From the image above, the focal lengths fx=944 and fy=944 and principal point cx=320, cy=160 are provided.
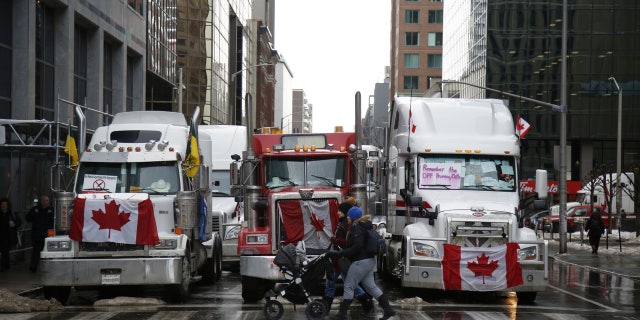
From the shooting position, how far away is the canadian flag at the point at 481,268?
17688 mm

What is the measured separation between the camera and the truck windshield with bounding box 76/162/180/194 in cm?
1800

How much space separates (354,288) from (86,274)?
5.23 metres

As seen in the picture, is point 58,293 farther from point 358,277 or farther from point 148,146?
point 358,277

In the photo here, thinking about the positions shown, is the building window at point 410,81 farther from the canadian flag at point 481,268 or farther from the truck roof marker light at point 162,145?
the canadian flag at point 481,268

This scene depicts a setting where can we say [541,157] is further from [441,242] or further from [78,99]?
[441,242]

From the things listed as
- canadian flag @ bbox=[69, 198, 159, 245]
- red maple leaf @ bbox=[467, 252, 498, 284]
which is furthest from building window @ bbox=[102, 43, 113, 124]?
red maple leaf @ bbox=[467, 252, 498, 284]

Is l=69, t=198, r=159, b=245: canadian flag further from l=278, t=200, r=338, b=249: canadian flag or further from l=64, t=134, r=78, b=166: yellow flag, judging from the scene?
l=278, t=200, r=338, b=249: canadian flag

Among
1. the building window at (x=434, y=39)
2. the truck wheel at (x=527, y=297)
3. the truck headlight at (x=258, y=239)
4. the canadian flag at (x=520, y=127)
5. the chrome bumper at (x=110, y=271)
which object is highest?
the building window at (x=434, y=39)

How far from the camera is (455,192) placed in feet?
63.5

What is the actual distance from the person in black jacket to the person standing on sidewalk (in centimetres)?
1103

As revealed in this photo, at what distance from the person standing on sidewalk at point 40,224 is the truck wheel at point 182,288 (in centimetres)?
676

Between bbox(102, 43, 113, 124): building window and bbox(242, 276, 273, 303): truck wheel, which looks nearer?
bbox(242, 276, 273, 303): truck wheel

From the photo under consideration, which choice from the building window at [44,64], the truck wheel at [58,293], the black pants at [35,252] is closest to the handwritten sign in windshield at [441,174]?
the truck wheel at [58,293]

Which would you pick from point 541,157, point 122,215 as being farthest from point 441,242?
point 541,157
